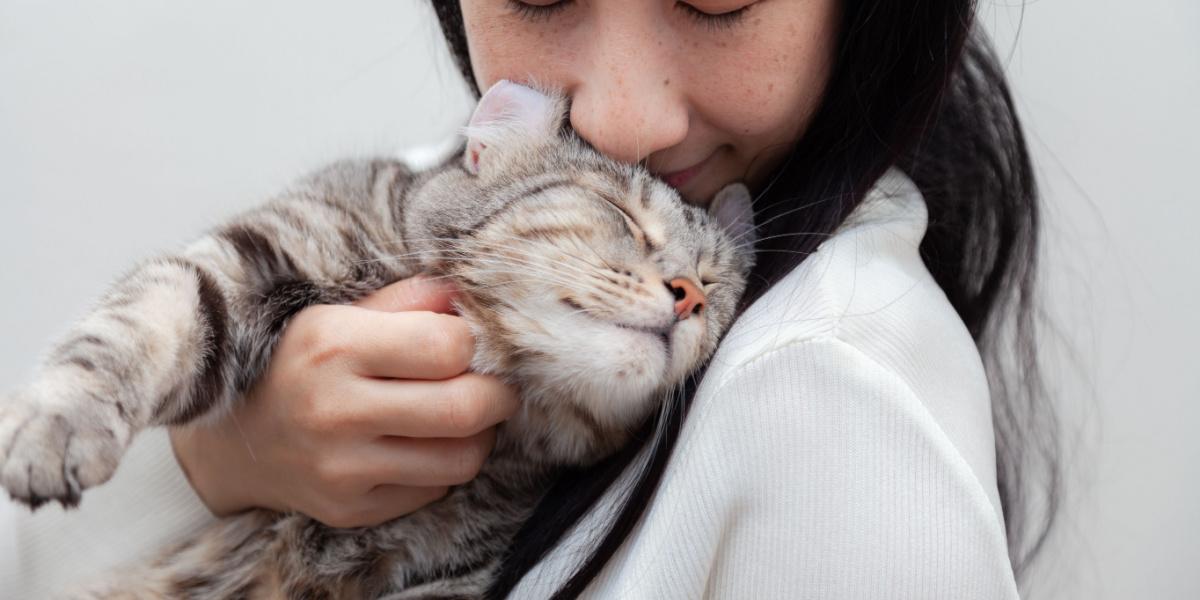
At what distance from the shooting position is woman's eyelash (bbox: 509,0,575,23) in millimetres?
1085

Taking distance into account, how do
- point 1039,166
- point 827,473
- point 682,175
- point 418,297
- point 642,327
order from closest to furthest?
point 827,473 → point 642,327 → point 418,297 → point 682,175 → point 1039,166

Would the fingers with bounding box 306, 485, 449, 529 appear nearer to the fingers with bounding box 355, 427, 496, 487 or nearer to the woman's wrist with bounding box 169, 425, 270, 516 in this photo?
the fingers with bounding box 355, 427, 496, 487

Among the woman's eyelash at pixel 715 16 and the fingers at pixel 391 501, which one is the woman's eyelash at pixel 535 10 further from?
the fingers at pixel 391 501

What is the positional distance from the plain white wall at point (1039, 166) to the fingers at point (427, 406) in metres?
0.93

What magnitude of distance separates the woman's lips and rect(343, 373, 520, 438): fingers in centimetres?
38

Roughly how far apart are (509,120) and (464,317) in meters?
0.28

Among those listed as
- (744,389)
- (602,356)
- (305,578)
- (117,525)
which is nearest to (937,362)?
(744,389)

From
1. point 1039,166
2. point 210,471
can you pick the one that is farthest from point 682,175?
point 1039,166

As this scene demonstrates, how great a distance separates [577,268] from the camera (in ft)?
3.40

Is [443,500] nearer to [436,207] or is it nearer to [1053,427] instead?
[436,207]

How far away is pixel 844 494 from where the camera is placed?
2.80ft

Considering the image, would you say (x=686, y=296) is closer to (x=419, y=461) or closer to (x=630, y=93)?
(x=630, y=93)

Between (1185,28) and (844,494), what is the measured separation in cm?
151

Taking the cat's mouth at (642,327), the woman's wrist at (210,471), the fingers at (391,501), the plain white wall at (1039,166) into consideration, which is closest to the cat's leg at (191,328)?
the woman's wrist at (210,471)
